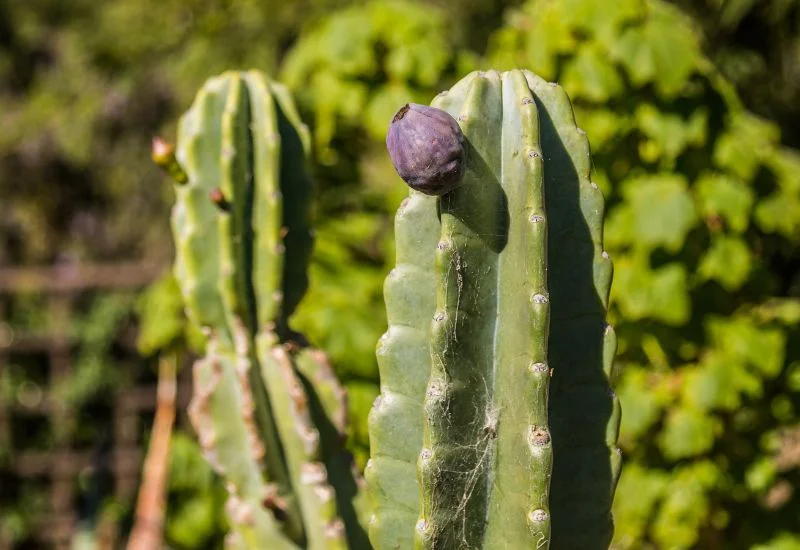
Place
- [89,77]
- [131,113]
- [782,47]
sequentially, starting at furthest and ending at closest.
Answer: [89,77]
[131,113]
[782,47]

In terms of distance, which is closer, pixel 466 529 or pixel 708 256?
pixel 466 529

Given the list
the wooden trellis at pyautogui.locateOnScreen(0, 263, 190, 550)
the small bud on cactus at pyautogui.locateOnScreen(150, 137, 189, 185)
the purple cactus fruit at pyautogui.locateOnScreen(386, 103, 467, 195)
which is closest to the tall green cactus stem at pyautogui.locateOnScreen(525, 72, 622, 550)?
the purple cactus fruit at pyautogui.locateOnScreen(386, 103, 467, 195)

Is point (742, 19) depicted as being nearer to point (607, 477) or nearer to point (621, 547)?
point (621, 547)

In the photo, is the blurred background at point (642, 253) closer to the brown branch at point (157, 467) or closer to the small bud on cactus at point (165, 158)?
the brown branch at point (157, 467)

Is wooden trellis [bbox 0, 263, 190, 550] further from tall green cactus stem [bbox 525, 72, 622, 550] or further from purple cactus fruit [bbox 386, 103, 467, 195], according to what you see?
purple cactus fruit [bbox 386, 103, 467, 195]

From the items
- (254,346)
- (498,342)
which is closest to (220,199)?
(254,346)

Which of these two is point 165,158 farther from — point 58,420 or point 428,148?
point 58,420

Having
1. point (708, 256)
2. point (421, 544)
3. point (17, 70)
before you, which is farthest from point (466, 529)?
point (17, 70)
